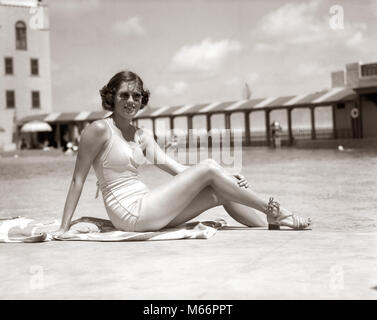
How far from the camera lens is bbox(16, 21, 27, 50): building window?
41969mm

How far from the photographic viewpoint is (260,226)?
15.0 feet

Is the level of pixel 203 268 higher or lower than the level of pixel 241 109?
lower

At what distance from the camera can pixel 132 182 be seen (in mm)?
4129

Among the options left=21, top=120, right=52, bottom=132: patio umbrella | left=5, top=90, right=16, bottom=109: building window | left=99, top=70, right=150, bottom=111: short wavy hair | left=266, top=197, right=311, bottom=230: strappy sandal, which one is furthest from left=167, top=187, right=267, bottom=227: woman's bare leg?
left=5, top=90, right=16, bottom=109: building window

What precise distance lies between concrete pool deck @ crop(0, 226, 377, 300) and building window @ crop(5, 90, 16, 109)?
39.9m

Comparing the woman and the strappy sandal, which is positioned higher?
the woman

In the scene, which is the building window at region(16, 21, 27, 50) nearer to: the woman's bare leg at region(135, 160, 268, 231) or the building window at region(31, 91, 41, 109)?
the building window at region(31, 91, 41, 109)

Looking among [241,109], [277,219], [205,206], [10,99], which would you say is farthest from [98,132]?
[10,99]

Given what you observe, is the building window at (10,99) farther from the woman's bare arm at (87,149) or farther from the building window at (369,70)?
the woman's bare arm at (87,149)

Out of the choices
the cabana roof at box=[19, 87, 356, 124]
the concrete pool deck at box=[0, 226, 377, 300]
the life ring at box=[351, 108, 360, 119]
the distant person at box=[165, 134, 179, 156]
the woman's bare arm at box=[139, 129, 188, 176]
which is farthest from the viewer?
the cabana roof at box=[19, 87, 356, 124]

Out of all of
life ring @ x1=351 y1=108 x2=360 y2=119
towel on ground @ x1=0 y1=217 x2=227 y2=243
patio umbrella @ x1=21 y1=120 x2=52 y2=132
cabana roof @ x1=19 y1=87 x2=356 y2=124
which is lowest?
towel on ground @ x1=0 y1=217 x2=227 y2=243

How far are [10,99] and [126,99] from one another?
132 ft

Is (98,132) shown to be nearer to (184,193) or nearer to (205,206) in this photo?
(184,193)
